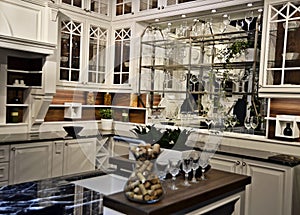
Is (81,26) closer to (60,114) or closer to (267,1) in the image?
(60,114)

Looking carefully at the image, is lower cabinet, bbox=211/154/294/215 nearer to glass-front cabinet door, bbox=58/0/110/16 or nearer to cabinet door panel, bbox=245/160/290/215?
cabinet door panel, bbox=245/160/290/215

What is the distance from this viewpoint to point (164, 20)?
4.51 m

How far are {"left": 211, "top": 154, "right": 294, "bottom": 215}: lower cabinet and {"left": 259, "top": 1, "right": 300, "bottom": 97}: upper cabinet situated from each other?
2.93 ft

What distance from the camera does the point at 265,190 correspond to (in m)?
2.66

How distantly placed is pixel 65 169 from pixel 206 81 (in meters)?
2.22

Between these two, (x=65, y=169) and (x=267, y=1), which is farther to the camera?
(x=65, y=169)

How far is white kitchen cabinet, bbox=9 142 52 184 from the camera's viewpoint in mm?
3441

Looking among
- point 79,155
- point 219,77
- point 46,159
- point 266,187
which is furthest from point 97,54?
point 266,187

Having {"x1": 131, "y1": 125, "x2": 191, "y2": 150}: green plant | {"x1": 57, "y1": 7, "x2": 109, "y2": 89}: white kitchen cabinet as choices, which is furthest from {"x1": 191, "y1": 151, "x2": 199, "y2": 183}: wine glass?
{"x1": 57, "y1": 7, "x2": 109, "y2": 89}: white kitchen cabinet

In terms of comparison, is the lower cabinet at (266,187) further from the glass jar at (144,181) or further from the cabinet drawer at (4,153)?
the cabinet drawer at (4,153)

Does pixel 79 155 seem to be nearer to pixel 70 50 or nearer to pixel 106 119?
pixel 106 119

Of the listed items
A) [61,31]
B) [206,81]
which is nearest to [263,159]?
[206,81]

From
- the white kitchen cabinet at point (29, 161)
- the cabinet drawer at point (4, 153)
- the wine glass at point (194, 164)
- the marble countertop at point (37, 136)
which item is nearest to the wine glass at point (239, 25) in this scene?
the marble countertop at point (37, 136)

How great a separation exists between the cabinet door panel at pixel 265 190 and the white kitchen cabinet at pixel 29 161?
240 cm
